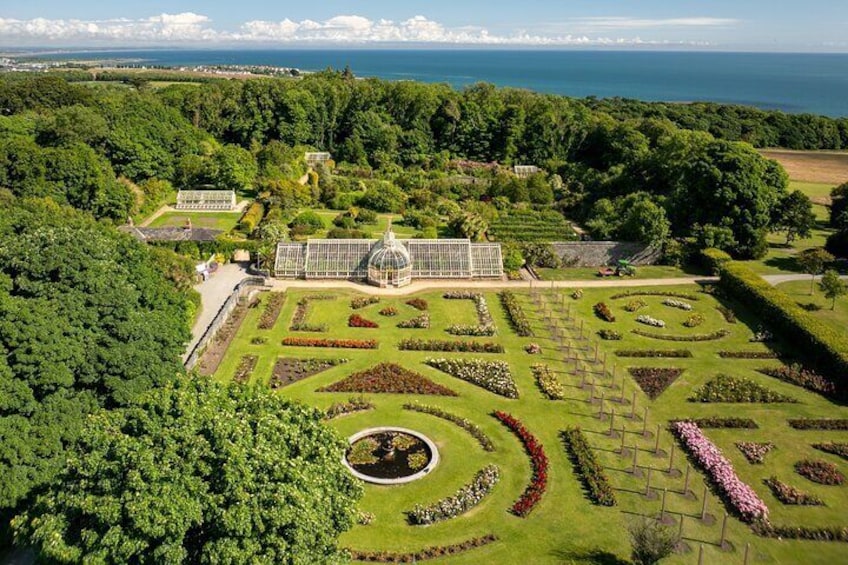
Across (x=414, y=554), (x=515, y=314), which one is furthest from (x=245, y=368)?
(x=515, y=314)

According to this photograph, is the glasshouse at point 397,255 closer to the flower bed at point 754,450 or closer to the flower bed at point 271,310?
the flower bed at point 271,310

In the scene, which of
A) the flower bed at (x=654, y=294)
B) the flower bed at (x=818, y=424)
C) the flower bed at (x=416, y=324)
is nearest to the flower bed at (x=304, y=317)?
the flower bed at (x=416, y=324)

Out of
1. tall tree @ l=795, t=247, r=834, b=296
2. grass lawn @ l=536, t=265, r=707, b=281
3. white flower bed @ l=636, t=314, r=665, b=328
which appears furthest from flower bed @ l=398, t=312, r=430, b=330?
tall tree @ l=795, t=247, r=834, b=296

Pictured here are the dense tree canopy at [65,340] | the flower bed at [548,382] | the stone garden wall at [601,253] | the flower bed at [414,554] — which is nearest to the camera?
the dense tree canopy at [65,340]

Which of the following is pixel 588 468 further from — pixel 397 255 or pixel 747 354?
pixel 397 255

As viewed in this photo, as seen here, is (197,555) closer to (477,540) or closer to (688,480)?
(477,540)
